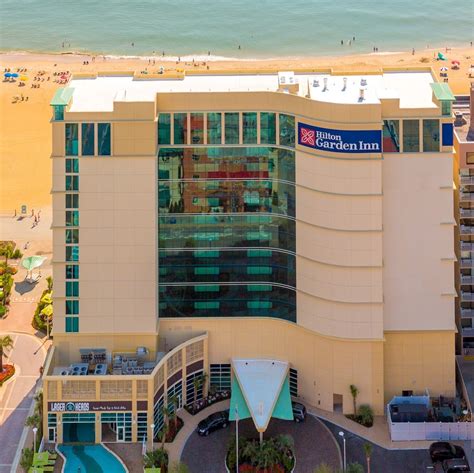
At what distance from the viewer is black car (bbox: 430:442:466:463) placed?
7481 centimetres

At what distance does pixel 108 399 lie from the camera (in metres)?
76.8

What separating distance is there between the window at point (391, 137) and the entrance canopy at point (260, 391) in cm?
2157

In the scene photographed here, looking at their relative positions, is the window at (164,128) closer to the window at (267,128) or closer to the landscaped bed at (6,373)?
the window at (267,128)

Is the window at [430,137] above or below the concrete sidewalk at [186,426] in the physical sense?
above

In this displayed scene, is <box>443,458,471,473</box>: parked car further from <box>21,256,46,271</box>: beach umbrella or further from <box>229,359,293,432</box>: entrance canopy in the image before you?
<box>21,256,46,271</box>: beach umbrella

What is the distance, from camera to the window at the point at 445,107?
7756 cm

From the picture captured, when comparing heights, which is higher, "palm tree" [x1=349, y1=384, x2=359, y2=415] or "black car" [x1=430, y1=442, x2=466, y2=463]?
"palm tree" [x1=349, y1=384, x2=359, y2=415]

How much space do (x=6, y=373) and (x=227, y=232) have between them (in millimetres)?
26433

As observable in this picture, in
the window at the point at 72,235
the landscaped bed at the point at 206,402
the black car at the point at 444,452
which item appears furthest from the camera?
the landscaped bed at the point at 206,402

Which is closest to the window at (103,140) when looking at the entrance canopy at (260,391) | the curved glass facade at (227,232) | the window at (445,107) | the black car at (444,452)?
the curved glass facade at (227,232)

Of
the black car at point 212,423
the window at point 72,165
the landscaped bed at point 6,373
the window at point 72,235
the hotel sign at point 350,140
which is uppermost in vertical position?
the hotel sign at point 350,140

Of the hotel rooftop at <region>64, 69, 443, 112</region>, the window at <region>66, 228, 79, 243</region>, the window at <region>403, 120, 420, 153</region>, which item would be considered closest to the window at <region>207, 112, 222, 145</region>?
the hotel rooftop at <region>64, 69, 443, 112</region>

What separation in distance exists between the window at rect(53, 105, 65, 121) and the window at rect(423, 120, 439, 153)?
102 feet

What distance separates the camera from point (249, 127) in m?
79.6
